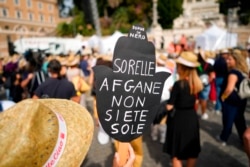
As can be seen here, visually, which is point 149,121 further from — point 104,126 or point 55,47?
point 55,47

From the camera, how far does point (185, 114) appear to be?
3.16 metres

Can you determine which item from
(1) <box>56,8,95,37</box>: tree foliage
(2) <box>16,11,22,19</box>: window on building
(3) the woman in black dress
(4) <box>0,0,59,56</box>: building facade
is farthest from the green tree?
(3) the woman in black dress

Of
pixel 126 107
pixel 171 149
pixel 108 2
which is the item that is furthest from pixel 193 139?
pixel 108 2

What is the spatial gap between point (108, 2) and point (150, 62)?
1776 inches

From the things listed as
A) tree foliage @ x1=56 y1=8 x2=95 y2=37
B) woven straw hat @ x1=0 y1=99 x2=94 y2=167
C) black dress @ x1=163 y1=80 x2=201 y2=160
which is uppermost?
tree foliage @ x1=56 y1=8 x2=95 y2=37

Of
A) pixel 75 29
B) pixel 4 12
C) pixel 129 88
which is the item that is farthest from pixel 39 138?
pixel 4 12

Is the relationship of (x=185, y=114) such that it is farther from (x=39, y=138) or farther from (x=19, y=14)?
(x=19, y=14)

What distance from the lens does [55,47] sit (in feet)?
69.7

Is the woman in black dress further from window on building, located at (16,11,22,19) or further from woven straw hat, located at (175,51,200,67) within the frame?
window on building, located at (16,11,22,19)

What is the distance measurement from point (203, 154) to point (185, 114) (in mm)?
1627

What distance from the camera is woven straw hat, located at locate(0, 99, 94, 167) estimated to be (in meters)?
0.99

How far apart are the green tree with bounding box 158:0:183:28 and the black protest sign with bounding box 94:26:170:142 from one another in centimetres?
4848

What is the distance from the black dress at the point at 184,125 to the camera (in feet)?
10.2

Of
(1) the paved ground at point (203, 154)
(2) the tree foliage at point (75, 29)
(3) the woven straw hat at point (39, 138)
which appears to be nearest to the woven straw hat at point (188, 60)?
(1) the paved ground at point (203, 154)
